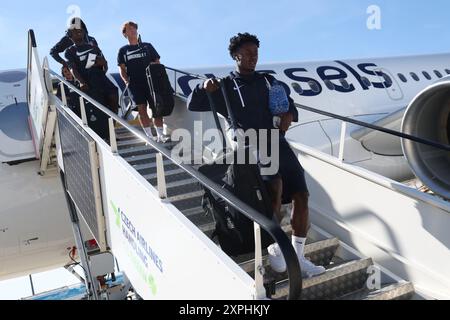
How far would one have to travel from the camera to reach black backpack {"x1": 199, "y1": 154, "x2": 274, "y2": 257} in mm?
2530

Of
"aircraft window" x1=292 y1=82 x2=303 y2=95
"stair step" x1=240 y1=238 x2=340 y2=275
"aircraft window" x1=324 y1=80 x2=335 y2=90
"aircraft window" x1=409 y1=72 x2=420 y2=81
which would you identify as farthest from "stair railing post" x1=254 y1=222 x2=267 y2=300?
"aircraft window" x1=409 y1=72 x2=420 y2=81

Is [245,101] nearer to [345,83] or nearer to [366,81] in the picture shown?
[345,83]

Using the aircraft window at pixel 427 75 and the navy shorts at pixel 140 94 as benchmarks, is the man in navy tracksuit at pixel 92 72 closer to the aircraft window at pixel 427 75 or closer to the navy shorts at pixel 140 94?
the navy shorts at pixel 140 94

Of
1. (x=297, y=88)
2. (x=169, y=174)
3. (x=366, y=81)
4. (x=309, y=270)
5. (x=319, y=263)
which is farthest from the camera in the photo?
(x=366, y=81)

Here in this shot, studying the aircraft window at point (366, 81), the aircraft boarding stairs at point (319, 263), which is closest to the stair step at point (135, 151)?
the aircraft boarding stairs at point (319, 263)

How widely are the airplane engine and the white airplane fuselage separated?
3.12 meters

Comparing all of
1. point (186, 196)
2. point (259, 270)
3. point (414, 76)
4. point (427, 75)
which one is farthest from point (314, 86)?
point (259, 270)

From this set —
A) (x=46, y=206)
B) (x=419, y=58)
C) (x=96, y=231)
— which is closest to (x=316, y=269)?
(x=96, y=231)

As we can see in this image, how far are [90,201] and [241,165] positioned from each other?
2.40 meters

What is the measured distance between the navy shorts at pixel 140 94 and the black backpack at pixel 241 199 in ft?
7.10

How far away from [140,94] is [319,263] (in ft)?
8.99

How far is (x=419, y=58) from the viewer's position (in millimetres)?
10789

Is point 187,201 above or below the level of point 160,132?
below

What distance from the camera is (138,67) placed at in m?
4.75
